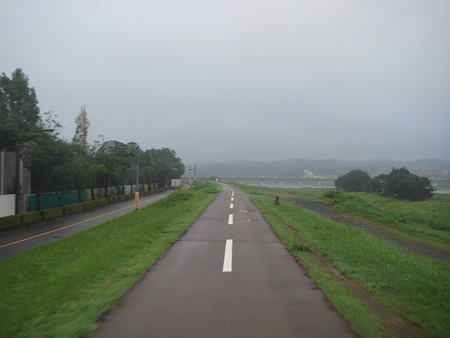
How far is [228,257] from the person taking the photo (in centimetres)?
879

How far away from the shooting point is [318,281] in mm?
6637

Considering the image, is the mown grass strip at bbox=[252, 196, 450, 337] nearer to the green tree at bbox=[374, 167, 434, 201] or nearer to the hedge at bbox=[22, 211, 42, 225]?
the hedge at bbox=[22, 211, 42, 225]

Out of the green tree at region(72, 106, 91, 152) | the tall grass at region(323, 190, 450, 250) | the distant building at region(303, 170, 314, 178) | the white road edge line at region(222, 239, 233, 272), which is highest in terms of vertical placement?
the green tree at region(72, 106, 91, 152)

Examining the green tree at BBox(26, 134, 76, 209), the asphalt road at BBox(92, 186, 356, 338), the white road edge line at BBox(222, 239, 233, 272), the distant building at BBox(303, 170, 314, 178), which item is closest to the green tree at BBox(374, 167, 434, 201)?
the distant building at BBox(303, 170, 314, 178)

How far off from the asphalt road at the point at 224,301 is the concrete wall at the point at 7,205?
1781 cm

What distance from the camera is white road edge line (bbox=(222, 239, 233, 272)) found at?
7.70m

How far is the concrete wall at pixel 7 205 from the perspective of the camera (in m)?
21.7

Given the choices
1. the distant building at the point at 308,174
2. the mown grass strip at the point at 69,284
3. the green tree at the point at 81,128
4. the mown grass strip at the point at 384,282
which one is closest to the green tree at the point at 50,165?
the mown grass strip at the point at 69,284

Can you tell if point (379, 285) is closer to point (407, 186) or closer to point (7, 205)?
point (7, 205)

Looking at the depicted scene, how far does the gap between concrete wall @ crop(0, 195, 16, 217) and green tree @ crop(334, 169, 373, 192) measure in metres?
59.4

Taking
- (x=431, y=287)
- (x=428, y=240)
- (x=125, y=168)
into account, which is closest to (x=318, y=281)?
Result: (x=431, y=287)

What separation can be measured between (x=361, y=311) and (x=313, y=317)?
2.60 ft

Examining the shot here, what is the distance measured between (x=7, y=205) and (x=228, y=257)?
19986 millimetres

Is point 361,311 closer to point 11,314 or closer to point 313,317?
point 313,317
